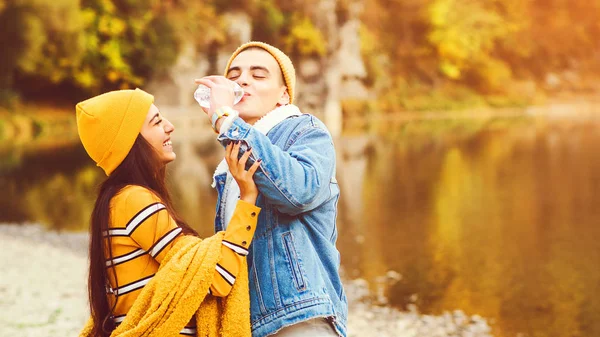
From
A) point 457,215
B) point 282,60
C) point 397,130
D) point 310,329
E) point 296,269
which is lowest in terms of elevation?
point 310,329

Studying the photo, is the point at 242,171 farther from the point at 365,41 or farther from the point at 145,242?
the point at 365,41

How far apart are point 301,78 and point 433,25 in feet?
59.4

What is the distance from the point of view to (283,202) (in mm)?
2342

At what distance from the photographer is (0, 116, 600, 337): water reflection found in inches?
371

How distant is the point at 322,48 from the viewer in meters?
39.5

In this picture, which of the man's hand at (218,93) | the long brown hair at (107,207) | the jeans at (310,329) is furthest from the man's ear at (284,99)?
the jeans at (310,329)

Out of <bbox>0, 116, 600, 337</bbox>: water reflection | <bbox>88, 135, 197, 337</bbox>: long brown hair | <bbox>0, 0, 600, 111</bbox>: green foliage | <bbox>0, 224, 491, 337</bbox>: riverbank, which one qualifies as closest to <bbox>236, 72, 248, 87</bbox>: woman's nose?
<bbox>88, 135, 197, 337</bbox>: long brown hair

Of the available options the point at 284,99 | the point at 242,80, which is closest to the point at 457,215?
the point at 284,99

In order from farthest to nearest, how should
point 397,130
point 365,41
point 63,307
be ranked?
point 365,41
point 397,130
point 63,307

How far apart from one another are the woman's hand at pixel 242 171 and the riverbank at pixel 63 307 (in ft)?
14.5

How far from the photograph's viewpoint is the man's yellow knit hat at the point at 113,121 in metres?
2.54

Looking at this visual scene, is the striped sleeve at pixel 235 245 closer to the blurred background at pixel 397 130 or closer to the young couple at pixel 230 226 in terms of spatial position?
the young couple at pixel 230 226

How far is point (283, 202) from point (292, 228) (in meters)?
0.13

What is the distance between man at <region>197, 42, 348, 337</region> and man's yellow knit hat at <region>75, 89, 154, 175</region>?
11.1 inches
